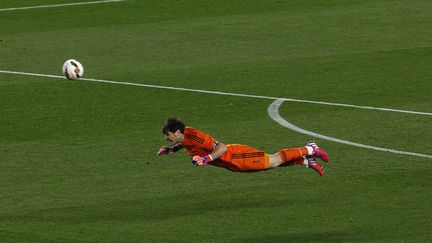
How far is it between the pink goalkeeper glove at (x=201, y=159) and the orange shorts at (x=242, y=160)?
507mm

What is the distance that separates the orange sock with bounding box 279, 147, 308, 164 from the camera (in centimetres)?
1894

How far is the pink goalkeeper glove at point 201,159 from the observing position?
17547mm

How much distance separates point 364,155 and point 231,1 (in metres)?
16.1

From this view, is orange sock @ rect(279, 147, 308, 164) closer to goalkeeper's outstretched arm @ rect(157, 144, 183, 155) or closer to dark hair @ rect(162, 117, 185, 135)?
goalkeeper's outstretched arm @ rect(157, 144, 183, 155)

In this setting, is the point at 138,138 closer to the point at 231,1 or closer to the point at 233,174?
the point at 233,174

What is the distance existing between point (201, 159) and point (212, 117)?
678cm

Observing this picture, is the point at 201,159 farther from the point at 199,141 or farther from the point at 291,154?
the point at 291,154

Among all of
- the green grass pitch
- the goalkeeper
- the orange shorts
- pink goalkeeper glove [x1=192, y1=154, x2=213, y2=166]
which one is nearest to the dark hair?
the goalkeeper

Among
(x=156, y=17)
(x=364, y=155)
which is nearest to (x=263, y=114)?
(x=364, y=155)

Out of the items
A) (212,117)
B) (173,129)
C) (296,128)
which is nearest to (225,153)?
(173,129)

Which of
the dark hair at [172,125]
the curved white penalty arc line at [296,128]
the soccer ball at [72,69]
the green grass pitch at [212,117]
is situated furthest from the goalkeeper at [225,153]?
the soccer ball at [72,69]

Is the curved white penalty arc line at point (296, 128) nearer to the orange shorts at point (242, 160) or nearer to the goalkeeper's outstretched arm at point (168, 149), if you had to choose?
the orange shorts at point (242, 160)

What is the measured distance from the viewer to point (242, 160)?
1866cm

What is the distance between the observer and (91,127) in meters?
23.8
